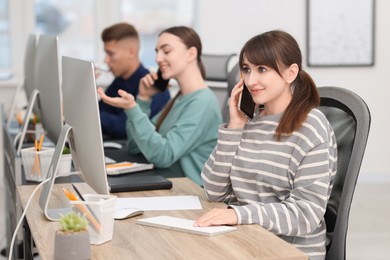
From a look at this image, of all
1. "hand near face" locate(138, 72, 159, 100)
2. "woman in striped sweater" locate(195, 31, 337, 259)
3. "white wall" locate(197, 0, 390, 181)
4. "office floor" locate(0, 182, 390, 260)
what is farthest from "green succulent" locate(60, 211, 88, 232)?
"white wall" locate(197, 0, 390, 181)

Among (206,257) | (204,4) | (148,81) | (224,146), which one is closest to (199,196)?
(224,146)

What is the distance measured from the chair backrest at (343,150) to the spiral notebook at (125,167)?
79 centimetres

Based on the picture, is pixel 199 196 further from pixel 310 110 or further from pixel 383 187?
pixel 383 187

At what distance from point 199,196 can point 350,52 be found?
12.5 ft

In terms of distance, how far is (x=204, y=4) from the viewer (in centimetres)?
566

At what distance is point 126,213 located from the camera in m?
1.95

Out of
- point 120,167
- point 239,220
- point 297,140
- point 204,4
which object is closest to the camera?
point 239,220

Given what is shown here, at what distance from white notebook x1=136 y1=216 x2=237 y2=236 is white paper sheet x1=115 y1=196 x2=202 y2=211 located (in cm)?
16

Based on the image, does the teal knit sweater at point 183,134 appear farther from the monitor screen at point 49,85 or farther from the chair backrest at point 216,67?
the chair backrest at point 216,67

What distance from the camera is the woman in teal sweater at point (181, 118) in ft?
9.18

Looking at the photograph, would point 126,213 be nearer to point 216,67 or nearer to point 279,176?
point 279,176

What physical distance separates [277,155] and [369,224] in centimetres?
271

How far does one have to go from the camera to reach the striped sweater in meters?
1.89

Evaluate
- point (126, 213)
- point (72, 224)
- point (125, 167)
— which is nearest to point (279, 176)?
point (126, 213)
